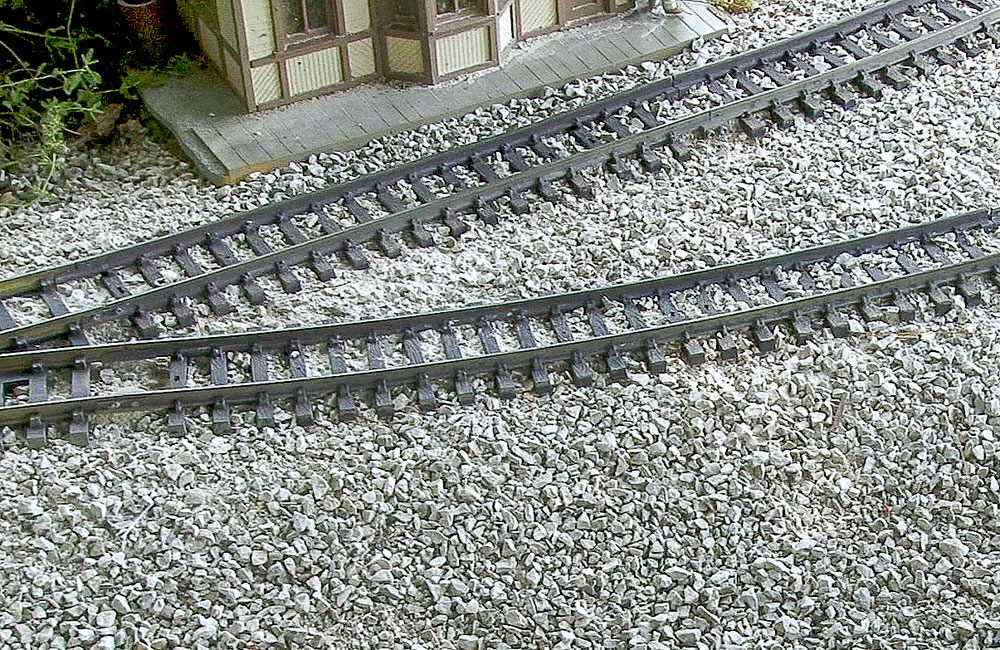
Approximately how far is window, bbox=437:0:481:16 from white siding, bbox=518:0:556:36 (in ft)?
1.96

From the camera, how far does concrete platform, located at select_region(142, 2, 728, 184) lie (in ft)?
32.2

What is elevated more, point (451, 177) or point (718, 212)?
point (451, 177)

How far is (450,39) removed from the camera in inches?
404

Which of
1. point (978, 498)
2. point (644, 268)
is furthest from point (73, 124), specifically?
point (978, 498)

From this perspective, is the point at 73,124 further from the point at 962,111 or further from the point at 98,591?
the point at 962,111

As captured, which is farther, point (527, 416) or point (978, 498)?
point (527, 416)

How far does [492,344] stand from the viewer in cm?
786

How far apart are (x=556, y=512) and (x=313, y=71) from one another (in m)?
4.63

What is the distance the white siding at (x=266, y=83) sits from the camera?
10002 mm

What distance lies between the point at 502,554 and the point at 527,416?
0.97 m

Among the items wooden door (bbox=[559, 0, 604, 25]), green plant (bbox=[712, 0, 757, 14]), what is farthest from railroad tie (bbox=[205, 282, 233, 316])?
green plant (bbox=[712, 0, 757, 14])

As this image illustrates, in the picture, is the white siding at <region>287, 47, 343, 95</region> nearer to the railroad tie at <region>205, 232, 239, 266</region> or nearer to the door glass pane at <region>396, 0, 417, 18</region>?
the door glass pane at <region>396, 0, 417, 18</region>

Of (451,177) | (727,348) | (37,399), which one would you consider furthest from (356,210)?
(727,348)

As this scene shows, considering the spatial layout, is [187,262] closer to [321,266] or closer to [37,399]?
[321,266]
